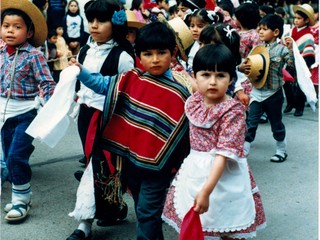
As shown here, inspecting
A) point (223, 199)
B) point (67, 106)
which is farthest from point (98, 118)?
point (223, 199)

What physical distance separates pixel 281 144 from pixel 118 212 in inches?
100

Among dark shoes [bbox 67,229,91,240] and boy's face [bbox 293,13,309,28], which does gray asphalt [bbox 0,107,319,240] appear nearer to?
dark shoes [bbox 67,229,91,240]

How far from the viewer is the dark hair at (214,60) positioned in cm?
292

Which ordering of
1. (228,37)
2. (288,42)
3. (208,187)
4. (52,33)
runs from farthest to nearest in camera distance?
(52,33) → (288,42) → (228,37) → (208,187)

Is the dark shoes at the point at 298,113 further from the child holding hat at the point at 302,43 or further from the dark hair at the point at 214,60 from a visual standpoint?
the dark hair at the point at 214,60

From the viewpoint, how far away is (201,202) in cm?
276

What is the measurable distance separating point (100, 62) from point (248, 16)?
258 cm

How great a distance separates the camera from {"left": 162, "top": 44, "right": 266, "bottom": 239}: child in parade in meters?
2.86

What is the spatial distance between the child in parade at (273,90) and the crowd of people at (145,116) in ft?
2.22

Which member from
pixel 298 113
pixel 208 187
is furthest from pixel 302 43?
pixel 208 187

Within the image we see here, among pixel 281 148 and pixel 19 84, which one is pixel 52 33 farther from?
pixel 19 84

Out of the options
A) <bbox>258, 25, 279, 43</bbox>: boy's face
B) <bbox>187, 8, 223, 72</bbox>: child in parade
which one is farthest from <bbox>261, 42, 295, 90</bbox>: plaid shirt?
<bbox>187, 8, 223, 72</bbox>: child in parade

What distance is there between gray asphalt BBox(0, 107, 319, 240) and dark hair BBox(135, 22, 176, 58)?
1.37m

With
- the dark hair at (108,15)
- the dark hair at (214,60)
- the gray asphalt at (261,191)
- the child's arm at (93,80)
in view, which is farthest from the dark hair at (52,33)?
the dark hair at (214,60)
